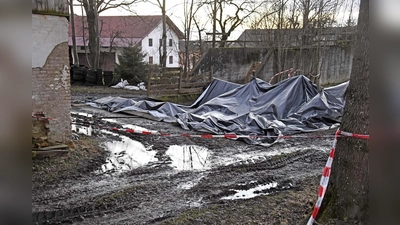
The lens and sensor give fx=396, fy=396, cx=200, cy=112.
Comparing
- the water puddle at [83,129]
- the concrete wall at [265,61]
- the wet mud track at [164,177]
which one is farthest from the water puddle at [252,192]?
the concrete wall at [265,61]

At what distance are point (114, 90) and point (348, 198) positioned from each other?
59.0 ft

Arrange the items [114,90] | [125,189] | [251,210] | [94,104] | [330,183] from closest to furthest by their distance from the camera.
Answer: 1. [330,183]
2. [251,210]
3. [125,189]
4. [94,104]
5. [114,90]

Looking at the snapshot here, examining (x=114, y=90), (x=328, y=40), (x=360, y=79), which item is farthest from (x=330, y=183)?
(x=328, y=40)

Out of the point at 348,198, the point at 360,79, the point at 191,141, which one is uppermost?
the point at 360,79

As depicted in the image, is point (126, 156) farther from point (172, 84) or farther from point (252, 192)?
point (172, 84)

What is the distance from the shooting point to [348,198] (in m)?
4.10

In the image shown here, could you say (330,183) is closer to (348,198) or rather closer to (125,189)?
(348,198)

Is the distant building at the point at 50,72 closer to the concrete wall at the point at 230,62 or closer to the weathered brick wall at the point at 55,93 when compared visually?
the weathered brick wall at the point at 55,93

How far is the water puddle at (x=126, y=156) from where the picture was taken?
294 inches

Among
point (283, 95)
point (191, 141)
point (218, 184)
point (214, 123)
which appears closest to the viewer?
point (218, 184)

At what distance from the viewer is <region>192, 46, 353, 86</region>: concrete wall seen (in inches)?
833

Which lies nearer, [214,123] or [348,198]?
[348,198]

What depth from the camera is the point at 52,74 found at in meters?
7.46

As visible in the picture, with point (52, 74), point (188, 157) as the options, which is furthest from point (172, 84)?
point (52, 74)
